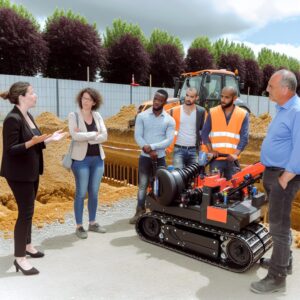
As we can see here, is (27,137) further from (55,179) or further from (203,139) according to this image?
(55,179)

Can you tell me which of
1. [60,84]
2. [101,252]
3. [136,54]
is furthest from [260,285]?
[136,54]

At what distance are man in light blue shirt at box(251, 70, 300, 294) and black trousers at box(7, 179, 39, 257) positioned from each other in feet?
7.94

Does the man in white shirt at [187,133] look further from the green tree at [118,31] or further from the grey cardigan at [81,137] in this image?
the green tree at [118,31]

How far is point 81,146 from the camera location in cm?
480

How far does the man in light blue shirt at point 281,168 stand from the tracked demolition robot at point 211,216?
1.35 ft

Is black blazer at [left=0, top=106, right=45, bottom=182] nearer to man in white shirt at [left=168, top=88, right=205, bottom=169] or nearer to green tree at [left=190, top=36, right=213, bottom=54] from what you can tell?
man in white shirt at [left=168, top=88, right=205, bottom=169]

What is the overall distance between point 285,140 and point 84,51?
23604mm

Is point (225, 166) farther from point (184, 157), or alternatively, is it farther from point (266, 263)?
point (266, 263)

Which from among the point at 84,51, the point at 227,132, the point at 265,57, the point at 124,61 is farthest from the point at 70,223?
the point at 265,57

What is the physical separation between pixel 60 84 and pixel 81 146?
15281 millimetres

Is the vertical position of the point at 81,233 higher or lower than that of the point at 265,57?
lower

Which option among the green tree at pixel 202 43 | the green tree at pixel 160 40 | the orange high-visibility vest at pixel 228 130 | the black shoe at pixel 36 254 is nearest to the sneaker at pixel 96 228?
the black shoe at pixel 36 254

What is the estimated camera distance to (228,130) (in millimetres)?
4949

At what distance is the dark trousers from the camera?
3.37 metres
